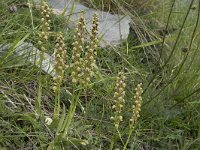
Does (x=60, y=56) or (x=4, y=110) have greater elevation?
(x=60, y=56)

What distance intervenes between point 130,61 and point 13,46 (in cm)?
100

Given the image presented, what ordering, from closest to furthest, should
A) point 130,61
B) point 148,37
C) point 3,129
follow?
point 3,129
point 130,61
point 148,37

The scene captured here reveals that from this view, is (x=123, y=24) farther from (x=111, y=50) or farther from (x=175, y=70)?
(x=175, y=70)

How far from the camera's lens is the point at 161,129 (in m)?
2.61

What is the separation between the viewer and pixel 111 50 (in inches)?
127

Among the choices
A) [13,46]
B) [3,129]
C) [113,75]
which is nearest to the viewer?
[3,129]

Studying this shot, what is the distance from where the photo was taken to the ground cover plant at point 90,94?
6.50 feet

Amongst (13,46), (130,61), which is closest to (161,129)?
(130,61)

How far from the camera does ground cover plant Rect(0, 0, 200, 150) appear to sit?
1.98 m

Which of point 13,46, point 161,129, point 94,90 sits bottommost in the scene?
point 161,129

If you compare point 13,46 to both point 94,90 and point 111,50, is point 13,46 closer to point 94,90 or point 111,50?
point 94,90

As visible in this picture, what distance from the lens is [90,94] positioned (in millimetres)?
2689

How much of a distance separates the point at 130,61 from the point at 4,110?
1185 millimetres

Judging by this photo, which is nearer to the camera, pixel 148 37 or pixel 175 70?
pixel 175 70
